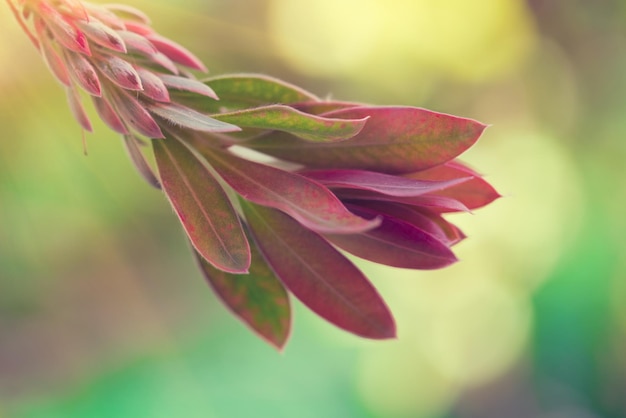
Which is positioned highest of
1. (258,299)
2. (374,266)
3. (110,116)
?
(110,116)

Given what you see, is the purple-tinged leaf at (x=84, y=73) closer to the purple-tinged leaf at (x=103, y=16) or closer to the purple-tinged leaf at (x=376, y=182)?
the purple-tinged leaf at (x=103, y=16)

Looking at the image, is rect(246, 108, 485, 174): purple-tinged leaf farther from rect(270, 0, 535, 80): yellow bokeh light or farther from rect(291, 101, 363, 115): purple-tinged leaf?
rect(270, 0, 535, 80): yellow bokeh light

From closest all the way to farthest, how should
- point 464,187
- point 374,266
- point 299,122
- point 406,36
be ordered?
point 299,122
point 464,187
point 374,266
point 406,36

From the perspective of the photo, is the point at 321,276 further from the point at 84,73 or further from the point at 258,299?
the point at 84,73

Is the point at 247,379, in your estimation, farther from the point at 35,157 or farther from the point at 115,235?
the point at 35,157

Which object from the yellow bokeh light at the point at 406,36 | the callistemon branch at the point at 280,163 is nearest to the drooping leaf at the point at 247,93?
the callistemon branch at the point at 280,163

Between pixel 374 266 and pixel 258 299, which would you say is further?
pixel 374 266

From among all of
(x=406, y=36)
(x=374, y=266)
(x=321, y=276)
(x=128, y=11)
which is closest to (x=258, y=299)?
(x=321, y=276)

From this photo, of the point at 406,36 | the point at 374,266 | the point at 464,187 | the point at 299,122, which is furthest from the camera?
the point at 406,36

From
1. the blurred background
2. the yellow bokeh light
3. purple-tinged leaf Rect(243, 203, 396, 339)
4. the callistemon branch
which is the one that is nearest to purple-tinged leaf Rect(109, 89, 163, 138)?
the callistemon branch
